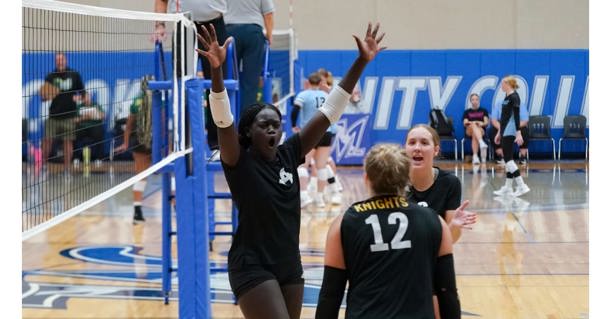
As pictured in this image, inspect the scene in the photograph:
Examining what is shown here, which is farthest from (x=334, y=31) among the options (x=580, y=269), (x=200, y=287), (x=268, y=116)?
(x=268, y=116)

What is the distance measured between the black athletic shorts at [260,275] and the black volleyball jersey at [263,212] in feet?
0.09

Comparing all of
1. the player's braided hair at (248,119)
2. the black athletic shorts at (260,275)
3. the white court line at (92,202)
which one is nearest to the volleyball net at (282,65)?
the white court line at (92,202)

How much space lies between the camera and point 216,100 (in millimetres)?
4688

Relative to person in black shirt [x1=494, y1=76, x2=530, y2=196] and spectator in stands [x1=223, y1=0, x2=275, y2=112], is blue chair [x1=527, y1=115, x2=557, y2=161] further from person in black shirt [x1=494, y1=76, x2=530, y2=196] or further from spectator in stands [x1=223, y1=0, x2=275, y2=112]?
spectator in stands [x1=223, y1=0, x2=275, y2=112]

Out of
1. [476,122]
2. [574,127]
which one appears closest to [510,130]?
[476,122]

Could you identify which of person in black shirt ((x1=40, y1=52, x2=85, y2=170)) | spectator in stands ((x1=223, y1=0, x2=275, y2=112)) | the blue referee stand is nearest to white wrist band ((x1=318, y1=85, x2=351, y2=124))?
person in black shirt ((x1=40, y1=52, x2=85, y2=170))

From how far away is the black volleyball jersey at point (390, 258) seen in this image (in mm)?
3508

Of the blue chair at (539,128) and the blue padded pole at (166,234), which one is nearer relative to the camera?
the blue padded pole at (166,234)

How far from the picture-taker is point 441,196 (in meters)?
5.06

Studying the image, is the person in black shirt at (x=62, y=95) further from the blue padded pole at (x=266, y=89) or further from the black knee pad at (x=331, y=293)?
the black knee pad at (x=331, y=293)

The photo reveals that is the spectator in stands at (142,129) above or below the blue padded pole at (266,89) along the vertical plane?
below

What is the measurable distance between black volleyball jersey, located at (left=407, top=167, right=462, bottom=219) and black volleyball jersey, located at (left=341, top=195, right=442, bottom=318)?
1.47 meters

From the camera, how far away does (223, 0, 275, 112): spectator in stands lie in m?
8.35

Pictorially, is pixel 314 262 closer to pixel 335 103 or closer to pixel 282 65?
pixel 282 65
